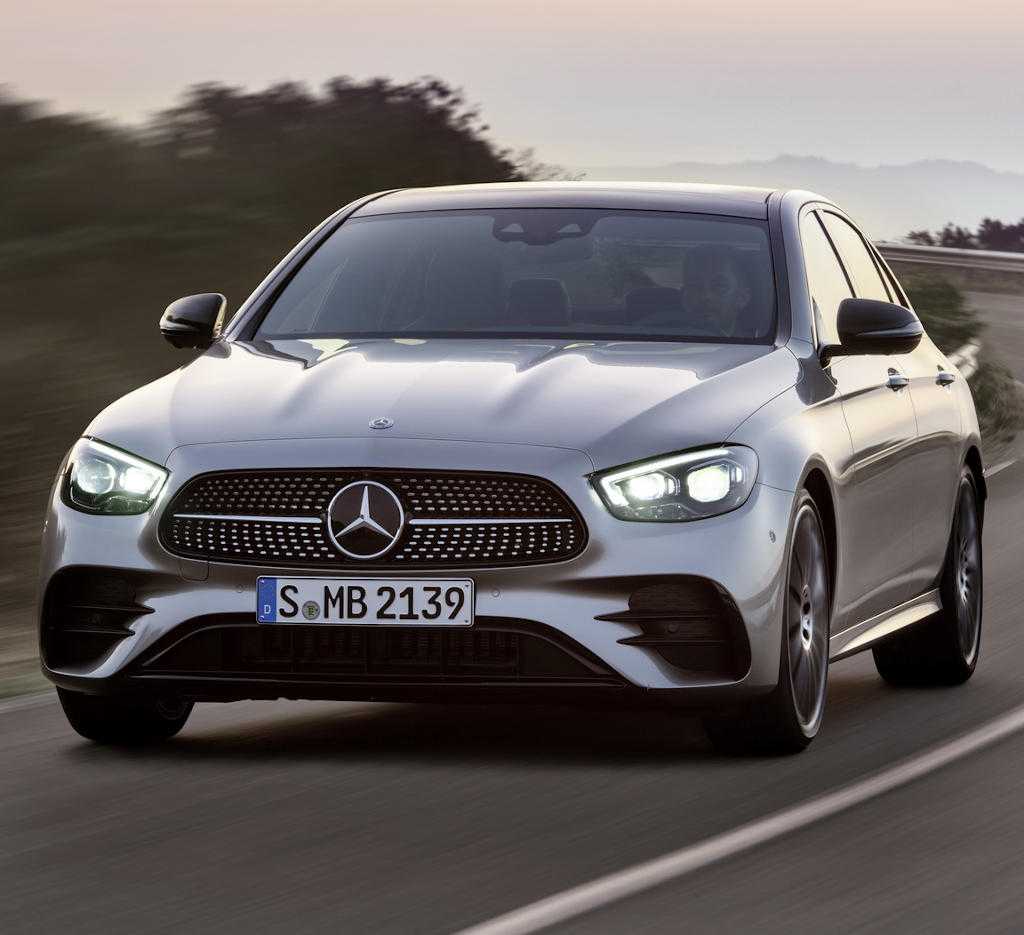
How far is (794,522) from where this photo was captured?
7.38 m

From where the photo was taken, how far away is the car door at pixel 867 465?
820cm

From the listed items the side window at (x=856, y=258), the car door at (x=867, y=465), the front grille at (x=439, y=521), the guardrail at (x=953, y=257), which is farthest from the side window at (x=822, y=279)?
the guardrail at (x=953, y=257)

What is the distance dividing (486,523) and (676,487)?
52 centimetres

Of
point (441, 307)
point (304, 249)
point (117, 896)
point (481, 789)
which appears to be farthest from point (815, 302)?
point (117, 896)

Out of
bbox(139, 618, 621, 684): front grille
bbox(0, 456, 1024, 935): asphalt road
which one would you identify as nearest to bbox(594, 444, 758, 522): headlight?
bbox(139, 618, 621, 684): front grille

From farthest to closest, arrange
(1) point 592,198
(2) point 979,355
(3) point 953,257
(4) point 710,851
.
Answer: (3) point 953,257, (2) point 979,355, (1) point 592,198, (4) point 710,851

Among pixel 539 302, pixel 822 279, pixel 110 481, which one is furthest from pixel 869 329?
pixel 110 481

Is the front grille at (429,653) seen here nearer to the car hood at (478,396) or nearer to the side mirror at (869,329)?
the car hood at (478,396)

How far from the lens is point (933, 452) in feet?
30.9

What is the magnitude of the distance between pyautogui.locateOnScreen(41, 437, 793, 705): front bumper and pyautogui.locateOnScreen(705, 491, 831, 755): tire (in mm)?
126

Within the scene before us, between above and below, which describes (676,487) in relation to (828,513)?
above

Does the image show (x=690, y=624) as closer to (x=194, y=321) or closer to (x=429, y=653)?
(x=429, y=653)

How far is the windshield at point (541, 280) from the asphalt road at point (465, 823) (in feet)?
4.13

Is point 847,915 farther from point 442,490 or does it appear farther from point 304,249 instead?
point 304,249
